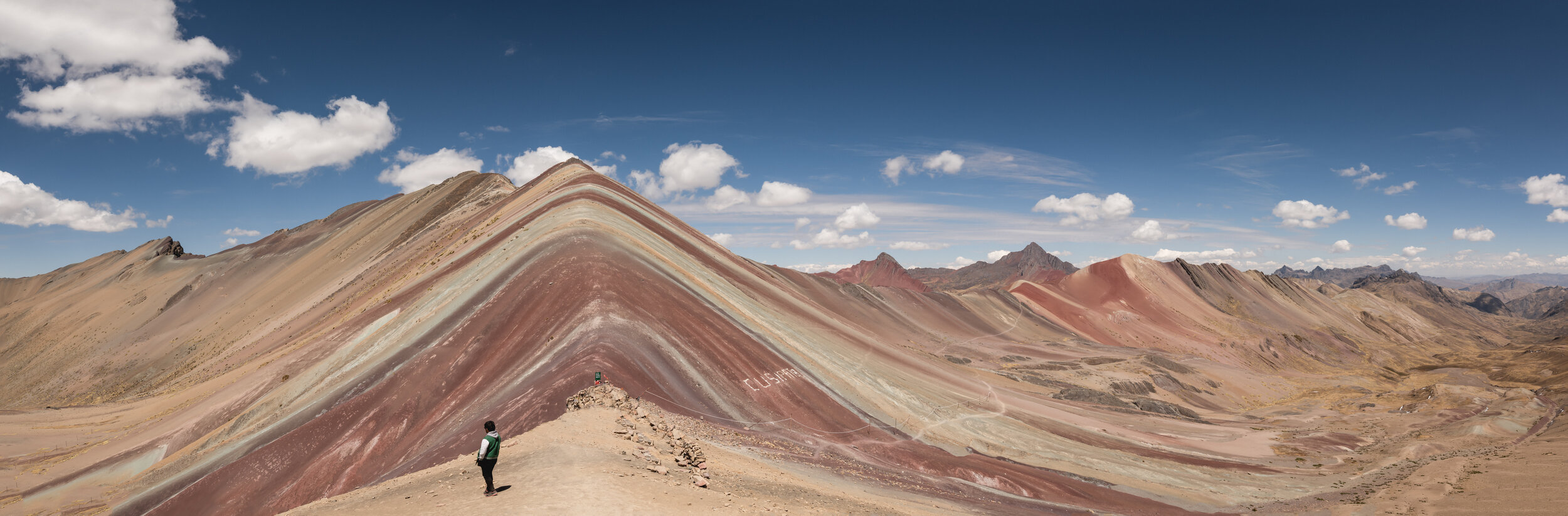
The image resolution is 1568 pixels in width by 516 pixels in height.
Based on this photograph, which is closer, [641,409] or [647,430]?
[647,430]

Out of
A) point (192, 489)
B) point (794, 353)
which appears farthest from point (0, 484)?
point (794, 353)

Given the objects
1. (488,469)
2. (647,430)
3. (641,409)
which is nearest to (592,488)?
(488,469)

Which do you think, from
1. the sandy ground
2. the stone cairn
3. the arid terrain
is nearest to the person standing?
the sandy ground

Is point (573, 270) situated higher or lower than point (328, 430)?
higher

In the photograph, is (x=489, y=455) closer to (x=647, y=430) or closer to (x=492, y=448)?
(x=492, y=448)

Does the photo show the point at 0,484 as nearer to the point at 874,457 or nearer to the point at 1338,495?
the point at 874,457

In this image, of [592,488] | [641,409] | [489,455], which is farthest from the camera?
[641,409]

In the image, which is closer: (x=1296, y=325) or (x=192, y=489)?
(x=192, y=489)

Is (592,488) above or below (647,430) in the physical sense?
above

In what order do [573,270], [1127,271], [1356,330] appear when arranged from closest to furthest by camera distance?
[573,270]
[1127,271]
[1356,330]
